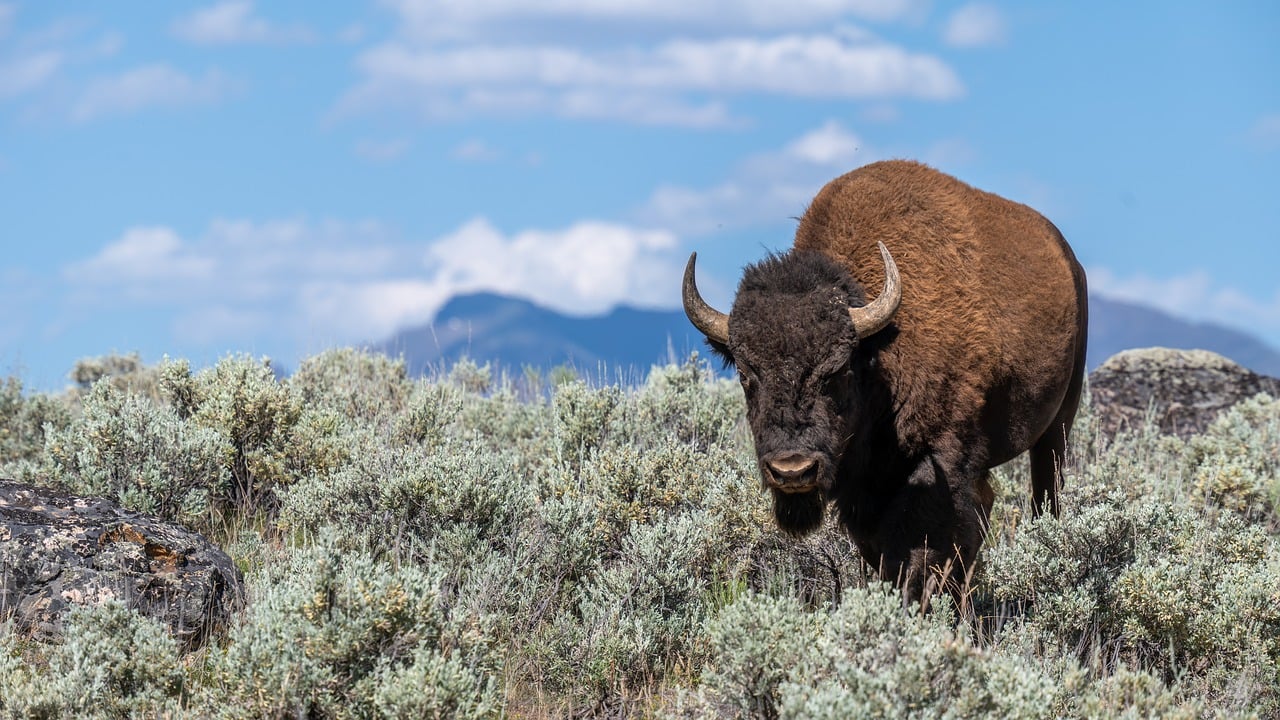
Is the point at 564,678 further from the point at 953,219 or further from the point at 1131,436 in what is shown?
the point at 1131,436

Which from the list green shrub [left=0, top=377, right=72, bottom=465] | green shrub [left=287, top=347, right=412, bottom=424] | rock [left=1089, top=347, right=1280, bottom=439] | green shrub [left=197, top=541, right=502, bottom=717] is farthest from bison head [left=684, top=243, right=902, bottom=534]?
rock [left=1089, top=347, right=1280, bottom=439]

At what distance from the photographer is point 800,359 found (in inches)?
217

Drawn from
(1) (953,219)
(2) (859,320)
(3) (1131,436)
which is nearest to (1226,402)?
(3) (1131,436)

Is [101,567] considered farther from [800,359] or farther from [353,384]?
[353,384]

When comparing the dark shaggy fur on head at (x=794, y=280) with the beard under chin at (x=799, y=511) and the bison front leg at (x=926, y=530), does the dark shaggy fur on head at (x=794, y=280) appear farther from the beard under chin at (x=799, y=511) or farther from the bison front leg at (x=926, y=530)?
the bison front leg at (x=926, y=530)

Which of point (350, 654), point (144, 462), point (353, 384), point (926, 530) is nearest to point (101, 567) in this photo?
point (144, 462)

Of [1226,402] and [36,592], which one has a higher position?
[1226,402]

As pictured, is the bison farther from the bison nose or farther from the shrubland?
the shrubland

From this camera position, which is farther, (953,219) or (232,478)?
(232,478)

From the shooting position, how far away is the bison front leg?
607 centimetres

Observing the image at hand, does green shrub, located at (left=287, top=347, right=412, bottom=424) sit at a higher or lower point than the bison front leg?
higher

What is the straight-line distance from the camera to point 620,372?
36.4ft

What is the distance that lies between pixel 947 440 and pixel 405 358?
855 cm

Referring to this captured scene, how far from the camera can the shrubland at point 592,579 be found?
14.6 feet
